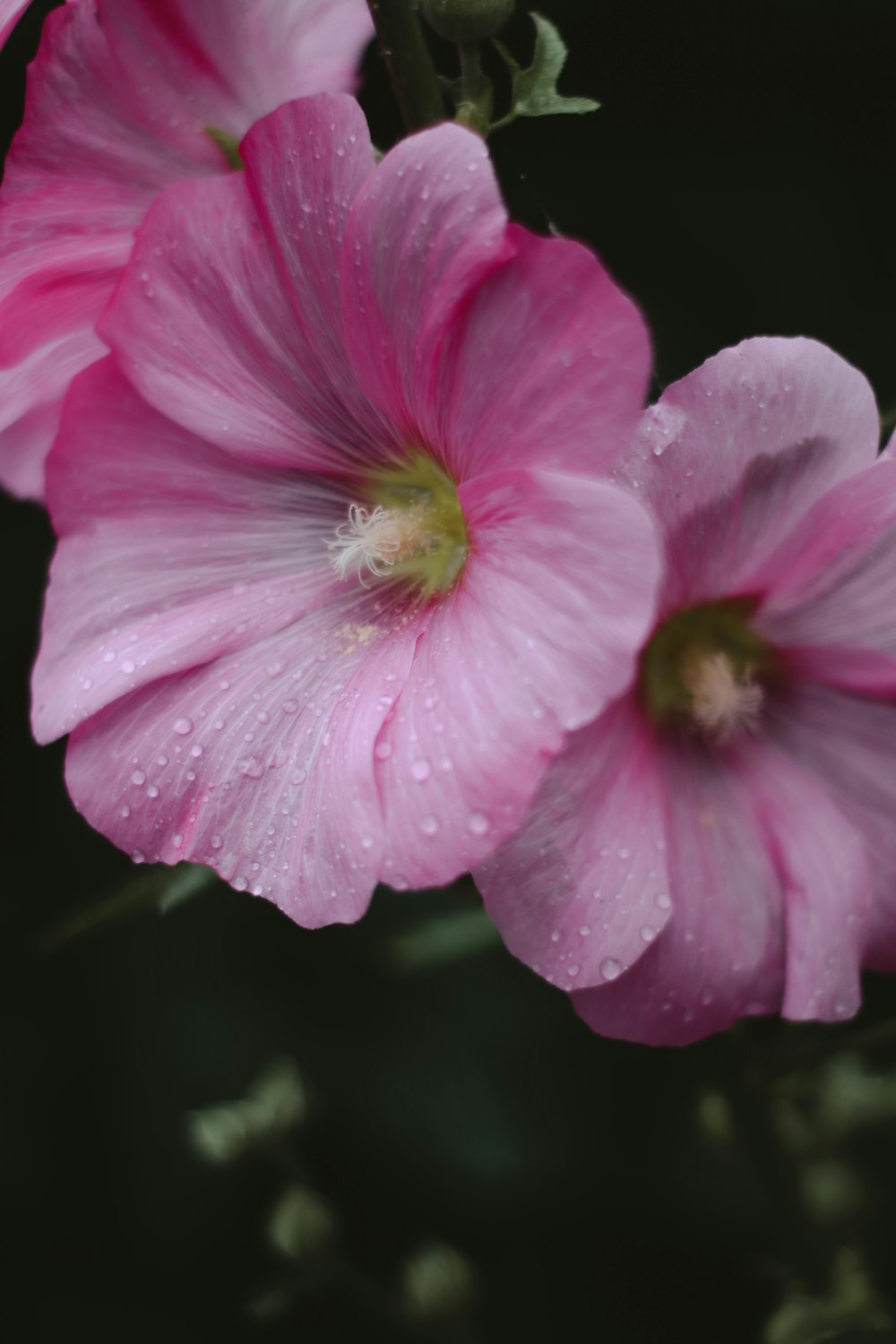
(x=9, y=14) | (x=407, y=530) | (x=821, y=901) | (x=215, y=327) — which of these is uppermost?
(x=9, y=14)

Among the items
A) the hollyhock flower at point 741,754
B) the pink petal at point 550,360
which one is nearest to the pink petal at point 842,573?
the hollyhock flower at point 741,754

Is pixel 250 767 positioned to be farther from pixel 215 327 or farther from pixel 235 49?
pixel 235 49

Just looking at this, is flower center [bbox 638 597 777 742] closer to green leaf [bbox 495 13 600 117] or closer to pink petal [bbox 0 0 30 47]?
green leaf [bbox 495 13 600 117]

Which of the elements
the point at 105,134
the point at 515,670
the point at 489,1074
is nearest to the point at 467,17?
the point at 105,134

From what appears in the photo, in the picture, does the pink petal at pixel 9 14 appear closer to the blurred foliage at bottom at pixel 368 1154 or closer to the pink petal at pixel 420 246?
the pink petal at pixel 420 246

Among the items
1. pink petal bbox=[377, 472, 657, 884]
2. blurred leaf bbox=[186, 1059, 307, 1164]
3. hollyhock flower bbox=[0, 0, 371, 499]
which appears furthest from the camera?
blurred leaf bbox=[186, 1059, 307, 1164]

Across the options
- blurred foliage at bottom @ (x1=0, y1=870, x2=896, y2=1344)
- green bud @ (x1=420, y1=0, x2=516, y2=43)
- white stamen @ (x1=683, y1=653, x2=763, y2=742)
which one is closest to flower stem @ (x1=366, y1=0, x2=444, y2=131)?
green bud @ (x1=420, y1=0, x2=516, y2=43)

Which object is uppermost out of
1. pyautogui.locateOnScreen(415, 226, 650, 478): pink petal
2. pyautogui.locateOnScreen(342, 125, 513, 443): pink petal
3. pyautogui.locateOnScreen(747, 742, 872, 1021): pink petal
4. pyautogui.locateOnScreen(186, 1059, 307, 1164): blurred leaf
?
pyautogui.locateOnScreen(342, 125, 513, 443): pink petal

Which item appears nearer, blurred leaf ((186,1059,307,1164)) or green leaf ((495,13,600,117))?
green leaf ((495,13,600,117))
